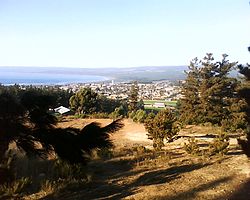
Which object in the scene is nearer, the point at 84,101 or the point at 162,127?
the point at 162,127

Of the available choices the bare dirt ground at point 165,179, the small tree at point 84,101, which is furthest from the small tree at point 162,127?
the small tree at point 84,101

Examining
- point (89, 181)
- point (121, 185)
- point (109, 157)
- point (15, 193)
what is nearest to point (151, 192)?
point (121, 185)

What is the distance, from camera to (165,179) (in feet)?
29.7

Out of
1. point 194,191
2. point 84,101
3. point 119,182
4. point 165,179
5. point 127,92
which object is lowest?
point 127,92

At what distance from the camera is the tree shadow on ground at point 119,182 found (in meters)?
7.92

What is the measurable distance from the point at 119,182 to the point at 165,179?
4.42ft

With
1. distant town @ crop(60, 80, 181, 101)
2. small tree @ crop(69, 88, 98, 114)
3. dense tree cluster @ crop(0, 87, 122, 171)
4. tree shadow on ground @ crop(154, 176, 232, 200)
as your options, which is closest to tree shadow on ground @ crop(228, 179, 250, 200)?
tree shadow on ground @ crop(154, 176, 232, 200)

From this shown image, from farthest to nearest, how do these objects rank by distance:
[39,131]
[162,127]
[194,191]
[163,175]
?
[162,127] → [163,175] → [194,191] → [39,131]

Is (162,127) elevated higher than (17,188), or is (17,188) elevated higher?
(17,188)

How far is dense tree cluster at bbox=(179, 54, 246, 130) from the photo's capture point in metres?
33.3

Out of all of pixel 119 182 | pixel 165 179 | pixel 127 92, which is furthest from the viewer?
pixel 127 92

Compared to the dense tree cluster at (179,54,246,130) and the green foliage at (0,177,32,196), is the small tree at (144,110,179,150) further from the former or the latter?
the dense tree cluster at (179,54,246,130)

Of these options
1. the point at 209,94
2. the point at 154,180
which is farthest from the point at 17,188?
the point at 209,94

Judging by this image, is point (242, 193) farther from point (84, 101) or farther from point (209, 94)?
point (84, 101)
